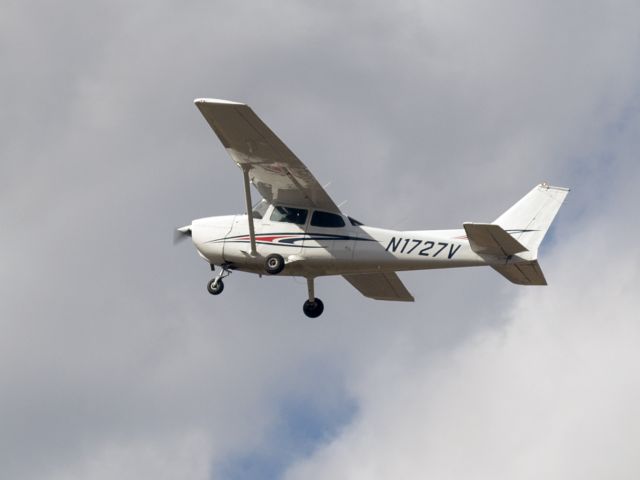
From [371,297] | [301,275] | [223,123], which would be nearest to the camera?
[223,123]

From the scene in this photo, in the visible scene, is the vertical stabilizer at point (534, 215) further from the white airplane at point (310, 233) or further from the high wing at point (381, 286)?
the high wing at point (381, 286)

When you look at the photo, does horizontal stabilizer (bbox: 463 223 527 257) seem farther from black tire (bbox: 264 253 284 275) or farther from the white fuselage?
black tire (bbox: 264 253 284 275)

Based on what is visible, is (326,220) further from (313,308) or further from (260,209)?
(313,308)

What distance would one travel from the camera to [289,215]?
34.7 metres

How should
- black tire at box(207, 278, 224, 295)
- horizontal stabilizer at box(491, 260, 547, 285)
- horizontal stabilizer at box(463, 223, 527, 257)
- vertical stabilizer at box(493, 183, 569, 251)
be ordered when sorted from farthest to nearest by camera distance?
black tire at box(207, 278, 224, 295) → vertical stabilizer at box(493, 183, 569, 251) → horizontal stabilizer at box(491, 260, 547, 285) → horizontal stabilizer at box(463, 223, 527, 257)

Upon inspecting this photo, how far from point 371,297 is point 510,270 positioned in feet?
17.7

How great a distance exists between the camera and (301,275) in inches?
1373

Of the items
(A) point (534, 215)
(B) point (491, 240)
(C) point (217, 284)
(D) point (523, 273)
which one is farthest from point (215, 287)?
(A) point (534, 215)

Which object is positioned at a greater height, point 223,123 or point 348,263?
point 223,123

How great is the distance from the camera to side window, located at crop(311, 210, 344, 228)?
113 ft

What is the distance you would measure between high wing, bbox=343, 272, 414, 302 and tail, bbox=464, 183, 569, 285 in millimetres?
4187

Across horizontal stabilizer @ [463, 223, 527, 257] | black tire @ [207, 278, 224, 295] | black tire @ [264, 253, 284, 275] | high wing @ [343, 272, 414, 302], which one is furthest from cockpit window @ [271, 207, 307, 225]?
horizontal stabilizer @ [463, 223, 527, 257]

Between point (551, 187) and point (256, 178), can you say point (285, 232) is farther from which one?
point (551, 187)

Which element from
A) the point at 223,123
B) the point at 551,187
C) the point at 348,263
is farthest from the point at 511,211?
the point at 223,123
